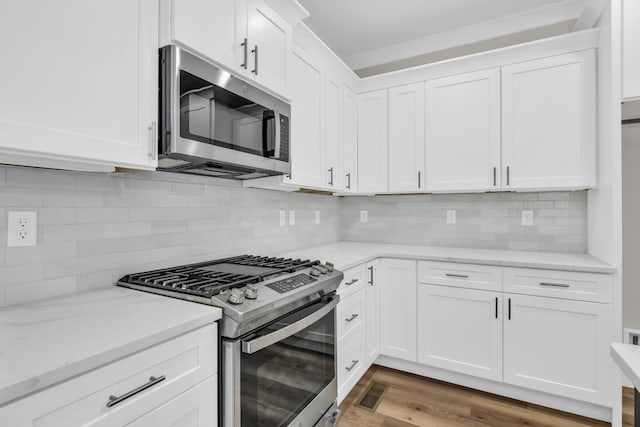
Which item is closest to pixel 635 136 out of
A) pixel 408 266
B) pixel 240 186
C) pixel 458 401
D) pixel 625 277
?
pixel 625 277

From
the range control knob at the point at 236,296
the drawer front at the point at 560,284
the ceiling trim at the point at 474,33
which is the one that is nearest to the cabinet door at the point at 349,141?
the ceiling trim at the point at 474,33

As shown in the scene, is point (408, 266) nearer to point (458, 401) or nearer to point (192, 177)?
point (458, 401)

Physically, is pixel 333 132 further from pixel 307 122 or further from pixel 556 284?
pixel 556 284

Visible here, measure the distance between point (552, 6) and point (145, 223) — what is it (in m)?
3.27

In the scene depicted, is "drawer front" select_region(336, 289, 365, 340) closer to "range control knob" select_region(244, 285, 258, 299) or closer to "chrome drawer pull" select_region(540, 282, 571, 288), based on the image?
"range control knob" select_region(244, 285, 258, 299)

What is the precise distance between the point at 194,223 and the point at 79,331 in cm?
96

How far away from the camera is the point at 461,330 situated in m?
2.38

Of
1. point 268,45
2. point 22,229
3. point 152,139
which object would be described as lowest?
point 22,229

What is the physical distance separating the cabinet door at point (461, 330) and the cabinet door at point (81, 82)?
2.10 metres

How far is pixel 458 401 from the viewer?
225cm

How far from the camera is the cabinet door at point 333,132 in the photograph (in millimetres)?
2531

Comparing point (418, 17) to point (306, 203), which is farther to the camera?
point (306, 203)

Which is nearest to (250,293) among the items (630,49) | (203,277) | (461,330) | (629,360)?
(203,277)

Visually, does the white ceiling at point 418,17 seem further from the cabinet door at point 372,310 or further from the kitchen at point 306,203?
the cabinet door at point 372,310
